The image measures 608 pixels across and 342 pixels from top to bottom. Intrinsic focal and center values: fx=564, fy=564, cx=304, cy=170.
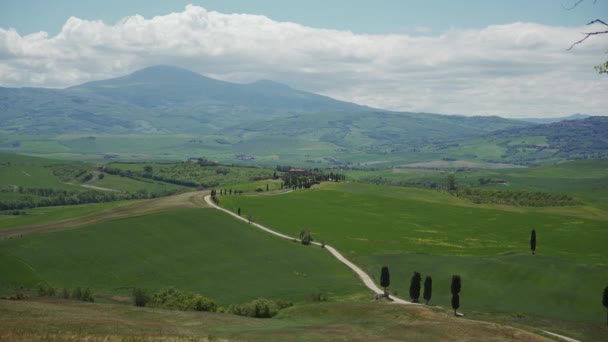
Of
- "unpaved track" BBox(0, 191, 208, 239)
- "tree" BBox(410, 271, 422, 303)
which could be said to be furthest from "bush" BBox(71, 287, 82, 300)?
"unpaved track" BBox(0, 191, 208, 239)

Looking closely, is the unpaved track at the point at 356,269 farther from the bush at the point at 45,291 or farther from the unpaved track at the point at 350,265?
the bush at the point at 45,291

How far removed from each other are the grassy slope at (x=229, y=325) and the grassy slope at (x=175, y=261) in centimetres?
2458

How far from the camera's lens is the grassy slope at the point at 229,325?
142ft

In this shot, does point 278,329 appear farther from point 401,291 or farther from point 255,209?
point 255,209

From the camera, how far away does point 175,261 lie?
107312 mm

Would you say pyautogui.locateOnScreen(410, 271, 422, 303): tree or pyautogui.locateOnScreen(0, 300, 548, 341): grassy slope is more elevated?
pyautogui.locateOnScreen(0, 300, 548, 341): grassy slope

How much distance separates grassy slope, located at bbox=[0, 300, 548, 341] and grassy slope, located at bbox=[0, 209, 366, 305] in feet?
80.6

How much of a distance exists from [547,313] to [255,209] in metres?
105

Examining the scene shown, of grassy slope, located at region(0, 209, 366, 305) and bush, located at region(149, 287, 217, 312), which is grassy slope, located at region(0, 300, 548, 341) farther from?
grassy slope, located at region(0, 209, 366, 305)

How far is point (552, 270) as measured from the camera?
4016 inches

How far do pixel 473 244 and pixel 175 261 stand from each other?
7395 centimetres

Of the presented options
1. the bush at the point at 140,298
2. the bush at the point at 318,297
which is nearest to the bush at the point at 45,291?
the bush at the point at 140,298

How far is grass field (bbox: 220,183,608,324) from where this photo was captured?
91.2 m

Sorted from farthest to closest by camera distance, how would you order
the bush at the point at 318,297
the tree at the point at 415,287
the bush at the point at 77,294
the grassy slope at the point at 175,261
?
the grassy slope at the point at 175,261, the tree at the point at 415,287, the bush at the point at 318,297, the bush at the point at 77,294
